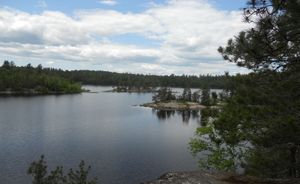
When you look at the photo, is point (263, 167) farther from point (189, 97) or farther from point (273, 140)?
point (189, 97)

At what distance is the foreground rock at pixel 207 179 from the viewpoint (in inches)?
395

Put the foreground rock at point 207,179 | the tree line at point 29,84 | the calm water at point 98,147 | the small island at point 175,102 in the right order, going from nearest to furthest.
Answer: the foreground rock at point 207,179 → the calm water at point 98,147 → the small island at point 175,102 → the tree line at point 29,84

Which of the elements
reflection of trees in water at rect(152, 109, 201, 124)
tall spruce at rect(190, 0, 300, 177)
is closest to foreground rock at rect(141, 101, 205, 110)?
reflection of trees in water at rect(152, 109, 201, 124)

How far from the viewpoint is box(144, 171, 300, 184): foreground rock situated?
1004cm

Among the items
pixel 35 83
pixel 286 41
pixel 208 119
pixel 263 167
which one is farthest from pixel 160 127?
pixel 35 83

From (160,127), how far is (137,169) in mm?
32466

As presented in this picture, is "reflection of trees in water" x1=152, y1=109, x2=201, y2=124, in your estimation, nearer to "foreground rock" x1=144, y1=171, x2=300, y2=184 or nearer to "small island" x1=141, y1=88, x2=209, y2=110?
"small island" x1=141, y1=88, x2=209, y2=110

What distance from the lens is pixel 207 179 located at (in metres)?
10.5

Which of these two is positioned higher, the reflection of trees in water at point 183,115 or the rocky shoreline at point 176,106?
the rocky shoreline at point 176,106

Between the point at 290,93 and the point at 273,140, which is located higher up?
the point at 290,93

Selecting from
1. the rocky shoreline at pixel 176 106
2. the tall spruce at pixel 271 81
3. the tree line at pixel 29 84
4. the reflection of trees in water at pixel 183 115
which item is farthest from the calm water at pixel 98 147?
the tree line at pixel 29 84

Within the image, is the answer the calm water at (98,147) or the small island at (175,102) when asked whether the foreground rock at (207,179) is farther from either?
the small island at (175,102)

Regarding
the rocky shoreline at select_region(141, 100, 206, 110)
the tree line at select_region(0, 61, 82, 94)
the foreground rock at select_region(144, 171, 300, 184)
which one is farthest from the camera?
the tree line at select_region(0, 61, 82, 94)

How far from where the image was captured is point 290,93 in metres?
9.52
